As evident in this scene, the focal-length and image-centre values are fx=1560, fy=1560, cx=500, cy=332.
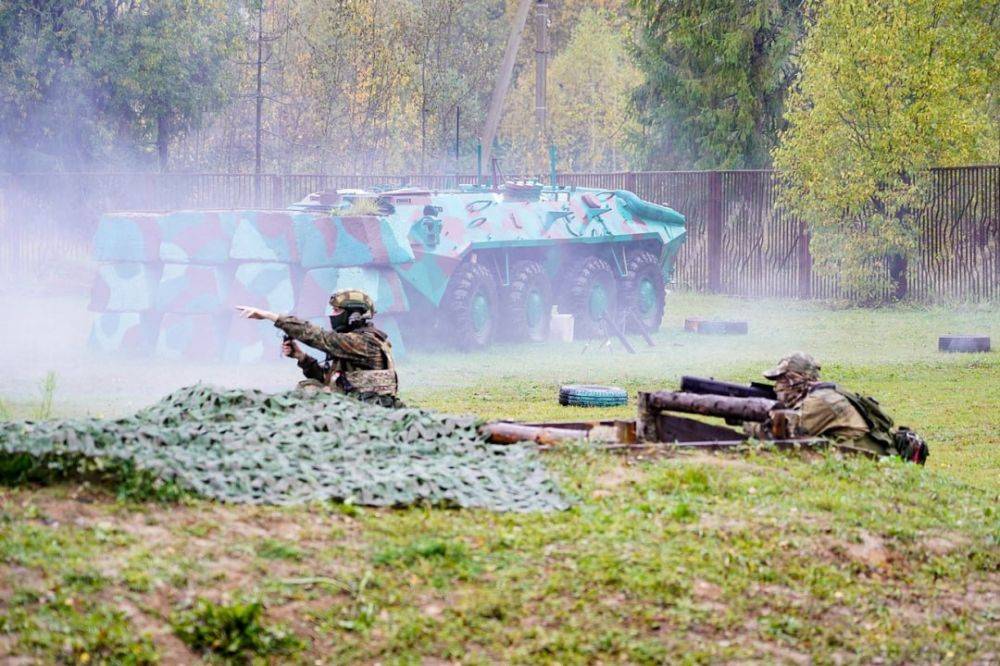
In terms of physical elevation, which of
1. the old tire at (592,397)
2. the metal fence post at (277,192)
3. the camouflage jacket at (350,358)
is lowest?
the old tire at (592,397)

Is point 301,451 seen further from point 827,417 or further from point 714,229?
point 714,229

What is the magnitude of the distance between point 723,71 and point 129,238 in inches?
770

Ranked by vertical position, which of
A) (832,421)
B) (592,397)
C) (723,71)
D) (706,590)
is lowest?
(706,590)

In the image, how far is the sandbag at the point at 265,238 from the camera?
1819 cm

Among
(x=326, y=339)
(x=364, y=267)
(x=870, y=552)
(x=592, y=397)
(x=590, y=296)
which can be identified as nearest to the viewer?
(x=870, y=552)

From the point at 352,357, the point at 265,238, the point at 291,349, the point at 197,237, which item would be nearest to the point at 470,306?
the point at 265,238

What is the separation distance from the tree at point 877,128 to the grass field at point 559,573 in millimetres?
16915

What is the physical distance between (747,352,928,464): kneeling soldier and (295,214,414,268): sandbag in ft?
28.0

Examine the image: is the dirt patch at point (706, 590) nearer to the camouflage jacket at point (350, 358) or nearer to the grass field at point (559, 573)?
the grass field at point (559, 573)

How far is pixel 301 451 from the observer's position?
8648mm

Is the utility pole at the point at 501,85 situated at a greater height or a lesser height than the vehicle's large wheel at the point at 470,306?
greater

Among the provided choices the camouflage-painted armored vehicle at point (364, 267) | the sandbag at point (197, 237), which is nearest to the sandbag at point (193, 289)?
the camouflage-painted armored vehicle at point (364, 267)

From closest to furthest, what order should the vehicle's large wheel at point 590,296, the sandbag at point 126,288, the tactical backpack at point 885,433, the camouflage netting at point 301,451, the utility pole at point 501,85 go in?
1. the camouflage netting at point 301,451
2. the tactical backpack at point 885,433
3. the sandbag at point 126,288
4. the vehicle's large wheel at point 590,296
5. the utility pole at point 501,85

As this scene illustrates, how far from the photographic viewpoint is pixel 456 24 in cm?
4600
